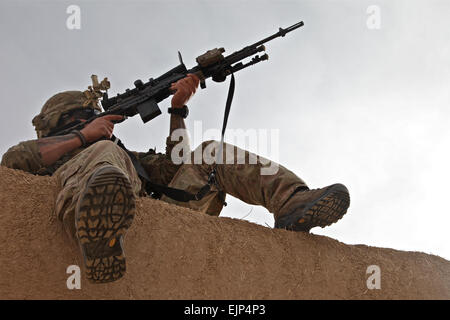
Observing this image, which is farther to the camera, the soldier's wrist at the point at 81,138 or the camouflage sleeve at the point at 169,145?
the camouflage sleeve at the point at 169,145

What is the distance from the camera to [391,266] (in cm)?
245

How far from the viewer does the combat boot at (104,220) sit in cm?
161

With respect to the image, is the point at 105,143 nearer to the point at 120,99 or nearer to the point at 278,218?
the point at 278,218

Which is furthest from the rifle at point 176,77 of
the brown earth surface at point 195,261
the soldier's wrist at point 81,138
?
the brown earth surface at point 195,261

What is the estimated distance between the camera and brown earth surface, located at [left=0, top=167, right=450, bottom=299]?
6.29 ft

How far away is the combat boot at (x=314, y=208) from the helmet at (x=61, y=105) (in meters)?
1.86

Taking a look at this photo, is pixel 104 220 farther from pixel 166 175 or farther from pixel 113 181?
pixel 166 175

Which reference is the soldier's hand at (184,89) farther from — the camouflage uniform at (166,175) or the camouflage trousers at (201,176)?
the camouflage trousers at (201,176)

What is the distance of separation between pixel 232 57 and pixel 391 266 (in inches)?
84.9

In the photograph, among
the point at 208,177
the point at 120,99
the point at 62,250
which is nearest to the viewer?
the point at 62,250

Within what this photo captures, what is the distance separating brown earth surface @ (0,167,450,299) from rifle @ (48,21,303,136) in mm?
1544

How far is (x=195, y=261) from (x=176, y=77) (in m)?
2.05

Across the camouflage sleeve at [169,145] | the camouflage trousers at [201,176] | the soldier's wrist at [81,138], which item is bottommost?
the camouflage trousers at [201,176]
